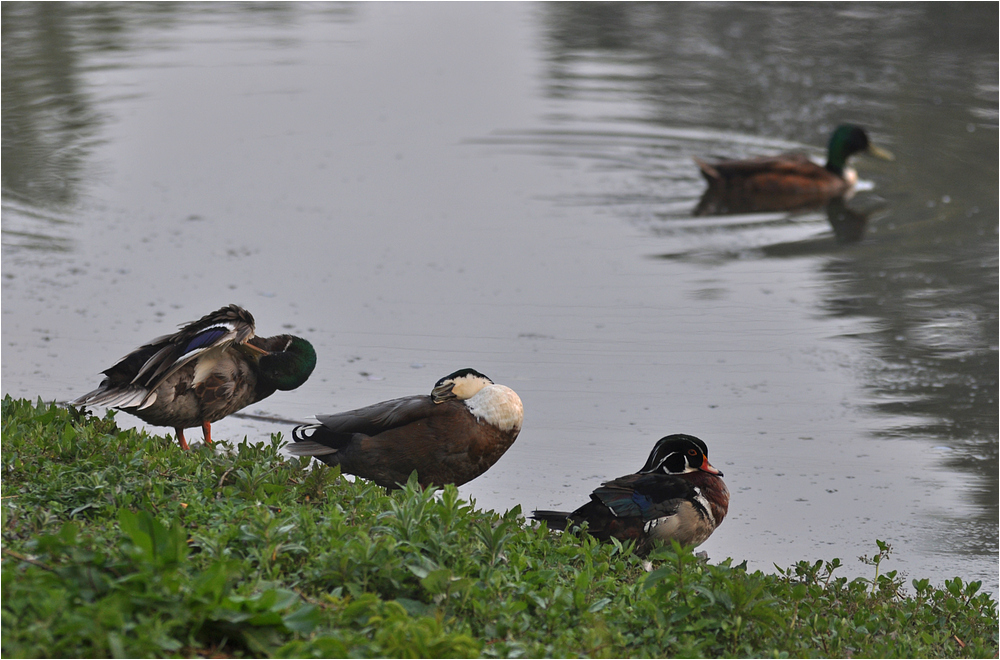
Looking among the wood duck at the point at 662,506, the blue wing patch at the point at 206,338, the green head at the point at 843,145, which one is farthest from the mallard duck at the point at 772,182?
the blue wing patch at the point at 206,338

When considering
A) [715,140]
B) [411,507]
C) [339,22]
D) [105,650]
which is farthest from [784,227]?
[339,22]

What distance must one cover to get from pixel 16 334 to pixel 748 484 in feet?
16.6

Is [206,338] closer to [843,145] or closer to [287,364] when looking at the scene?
[287,364]

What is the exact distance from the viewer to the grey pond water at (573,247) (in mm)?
6434

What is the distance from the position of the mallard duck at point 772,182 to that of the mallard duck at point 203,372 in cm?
687

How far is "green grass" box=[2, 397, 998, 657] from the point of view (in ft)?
10.8

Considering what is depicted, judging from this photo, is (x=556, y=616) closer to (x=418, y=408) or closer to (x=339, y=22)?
(x=418, y=408)

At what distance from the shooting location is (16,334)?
785 cm

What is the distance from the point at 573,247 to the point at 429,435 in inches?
206

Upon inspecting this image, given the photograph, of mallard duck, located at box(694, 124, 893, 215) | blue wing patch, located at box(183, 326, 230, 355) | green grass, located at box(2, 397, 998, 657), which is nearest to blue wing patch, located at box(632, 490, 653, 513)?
green grass, located at box(2, 397, 998, 657)

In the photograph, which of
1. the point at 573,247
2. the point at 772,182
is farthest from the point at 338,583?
the point at 772,182

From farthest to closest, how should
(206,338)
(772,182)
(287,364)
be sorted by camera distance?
(772,182) < (287,364) < (206,338)

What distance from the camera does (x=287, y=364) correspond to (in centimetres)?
536

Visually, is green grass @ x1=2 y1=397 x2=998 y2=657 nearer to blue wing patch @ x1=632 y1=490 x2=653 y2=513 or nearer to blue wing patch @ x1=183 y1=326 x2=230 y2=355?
blue wing patch @ x1=632 y1=490 x2=653 y2=513
